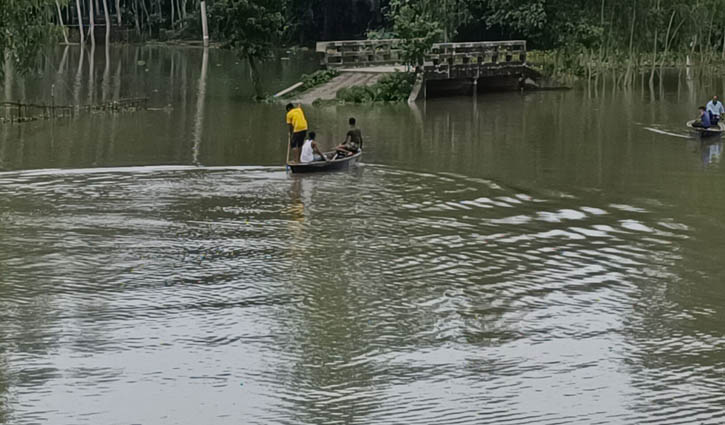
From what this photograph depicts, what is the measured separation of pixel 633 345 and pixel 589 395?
1842 millimetres

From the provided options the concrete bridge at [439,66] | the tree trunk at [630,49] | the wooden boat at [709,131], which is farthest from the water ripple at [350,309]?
the tree trunk at [630,49]

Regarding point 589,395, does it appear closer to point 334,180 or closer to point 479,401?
point 479,401

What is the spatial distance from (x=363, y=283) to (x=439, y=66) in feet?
100

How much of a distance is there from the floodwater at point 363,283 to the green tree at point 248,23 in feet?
37.8

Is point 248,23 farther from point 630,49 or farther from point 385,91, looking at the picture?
point 630,49

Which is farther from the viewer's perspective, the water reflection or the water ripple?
the water reflection

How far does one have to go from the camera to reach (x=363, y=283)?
1511 cm

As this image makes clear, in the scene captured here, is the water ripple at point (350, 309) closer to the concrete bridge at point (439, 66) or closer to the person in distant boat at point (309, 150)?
the person in distant boat at point (309, 150)

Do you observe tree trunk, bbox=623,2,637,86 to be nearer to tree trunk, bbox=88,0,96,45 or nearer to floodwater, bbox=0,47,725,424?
floodwater, bbox=0,47,725,424

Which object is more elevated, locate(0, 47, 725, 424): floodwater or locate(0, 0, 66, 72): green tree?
locate(0, 0, 66, 72): green tree

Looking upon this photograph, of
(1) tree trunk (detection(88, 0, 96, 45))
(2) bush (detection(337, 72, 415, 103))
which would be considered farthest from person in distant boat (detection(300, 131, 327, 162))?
(1) tree trunk (detection(88, 0, 96, 45))

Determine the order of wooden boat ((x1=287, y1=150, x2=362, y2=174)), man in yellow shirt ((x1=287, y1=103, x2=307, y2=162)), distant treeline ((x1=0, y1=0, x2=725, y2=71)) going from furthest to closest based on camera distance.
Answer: distant treeline ((x1=0, y1=0, x2=725, y2=71)) < man in yellow shirt ((x1=287, y1=103, x2=307, y2=162)) < wooden boat ((x1=287, y1=150, x2=362, y2=174))

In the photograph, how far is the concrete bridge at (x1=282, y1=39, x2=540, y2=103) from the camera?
44.3 metres

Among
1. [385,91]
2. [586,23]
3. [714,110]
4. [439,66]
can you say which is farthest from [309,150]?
[586,23]
